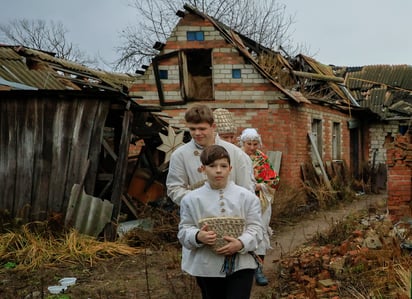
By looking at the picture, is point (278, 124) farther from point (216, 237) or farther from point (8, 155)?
point (216, 237)

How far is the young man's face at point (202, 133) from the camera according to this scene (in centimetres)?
346

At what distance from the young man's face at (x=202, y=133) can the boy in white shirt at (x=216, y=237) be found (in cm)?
38

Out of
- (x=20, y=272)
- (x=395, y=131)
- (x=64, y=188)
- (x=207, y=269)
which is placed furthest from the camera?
(x=395, y=131)

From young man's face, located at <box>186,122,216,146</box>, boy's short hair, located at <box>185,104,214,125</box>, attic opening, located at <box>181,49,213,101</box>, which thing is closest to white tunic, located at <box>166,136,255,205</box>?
young man's face, located at <box>186,122,216,146</box>

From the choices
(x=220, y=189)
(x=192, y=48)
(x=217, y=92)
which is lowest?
(x=220, y=189)

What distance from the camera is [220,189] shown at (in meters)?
3.09

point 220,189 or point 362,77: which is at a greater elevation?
point 362,77

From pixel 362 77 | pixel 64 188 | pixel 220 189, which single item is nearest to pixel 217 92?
pixel 64 188

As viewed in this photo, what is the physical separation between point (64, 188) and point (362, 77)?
58.5ft

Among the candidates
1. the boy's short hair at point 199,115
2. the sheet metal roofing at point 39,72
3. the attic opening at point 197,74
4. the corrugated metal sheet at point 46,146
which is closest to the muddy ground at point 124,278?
the corrugated metal sheet at point 46,146

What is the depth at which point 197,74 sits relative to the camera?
1309 centimetres

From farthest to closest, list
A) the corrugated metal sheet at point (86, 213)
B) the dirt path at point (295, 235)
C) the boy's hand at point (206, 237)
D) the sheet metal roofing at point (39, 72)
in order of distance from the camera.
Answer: the sheet metal roofing at point (39, 72)
the corrugated metal sheet at point (86, 213)
the dirt path at point (295, 235)
the boy's hand at point (206, 237)

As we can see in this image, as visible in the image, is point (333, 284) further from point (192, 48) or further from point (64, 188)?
point (192, 48)

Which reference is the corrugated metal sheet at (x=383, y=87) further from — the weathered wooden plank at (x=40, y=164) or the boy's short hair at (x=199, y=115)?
the boy's short hair at (x=199, y=115)
